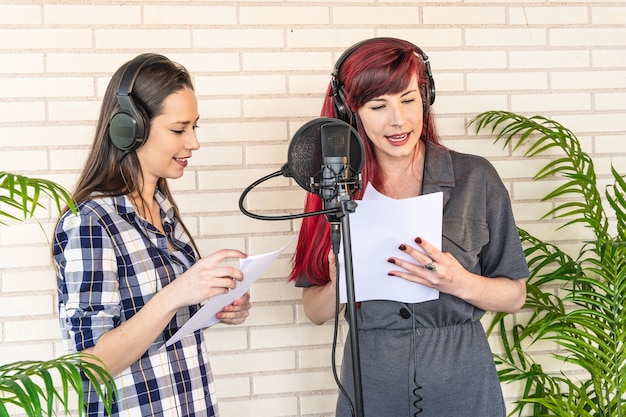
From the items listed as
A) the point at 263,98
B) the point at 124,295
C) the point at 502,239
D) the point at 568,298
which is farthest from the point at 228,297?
the point at 568,298

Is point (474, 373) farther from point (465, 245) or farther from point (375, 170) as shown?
point (375, 170)

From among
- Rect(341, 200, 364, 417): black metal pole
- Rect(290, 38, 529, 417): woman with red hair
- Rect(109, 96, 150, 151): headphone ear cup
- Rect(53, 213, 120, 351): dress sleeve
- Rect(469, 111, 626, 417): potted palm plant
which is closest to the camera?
Rect(341, 200, 364, 417): black metal pole

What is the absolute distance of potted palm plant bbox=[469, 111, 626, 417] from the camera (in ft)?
7.53

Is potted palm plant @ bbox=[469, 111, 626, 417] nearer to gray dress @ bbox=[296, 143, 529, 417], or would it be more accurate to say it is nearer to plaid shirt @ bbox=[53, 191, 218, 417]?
gray dress @ bbox=[296, 143, 529, 417]

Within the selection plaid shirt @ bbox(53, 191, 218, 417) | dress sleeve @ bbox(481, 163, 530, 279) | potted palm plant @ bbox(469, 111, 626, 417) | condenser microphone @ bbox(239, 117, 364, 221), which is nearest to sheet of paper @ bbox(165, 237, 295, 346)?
plaid shirt @ bbox(53, 191, 218, 417)

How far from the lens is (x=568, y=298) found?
2.33 meters

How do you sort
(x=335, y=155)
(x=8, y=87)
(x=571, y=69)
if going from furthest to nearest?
(x=571, y=69) → (x=8, y=87) → (x=335, y=155)

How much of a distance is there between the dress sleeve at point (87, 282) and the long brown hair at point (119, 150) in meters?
0.14

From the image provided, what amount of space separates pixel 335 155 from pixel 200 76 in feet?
3.76

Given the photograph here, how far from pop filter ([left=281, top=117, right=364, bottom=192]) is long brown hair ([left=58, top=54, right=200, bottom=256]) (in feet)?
1.47

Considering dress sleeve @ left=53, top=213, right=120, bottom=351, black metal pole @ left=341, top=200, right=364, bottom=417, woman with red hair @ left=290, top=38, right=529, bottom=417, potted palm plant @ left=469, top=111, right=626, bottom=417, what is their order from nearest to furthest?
black metal pole @ left=341, top=200, right=364, bottom=417 < dress sleeve @ left=53, top=213, right=120, bottom=351 < woman with red hair @ left=290, top=38, right=529, bottom=417 < potted palm plant @ left=469, top=111, right=626, bottom=417

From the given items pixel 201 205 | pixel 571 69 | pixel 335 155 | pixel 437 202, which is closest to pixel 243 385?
pixel 201 205

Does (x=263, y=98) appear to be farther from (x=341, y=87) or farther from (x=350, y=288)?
(x=350, y=288)

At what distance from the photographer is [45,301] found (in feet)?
7.64
